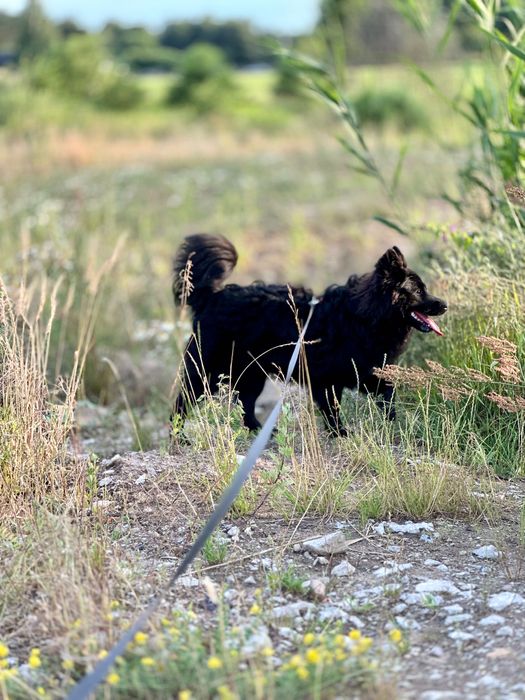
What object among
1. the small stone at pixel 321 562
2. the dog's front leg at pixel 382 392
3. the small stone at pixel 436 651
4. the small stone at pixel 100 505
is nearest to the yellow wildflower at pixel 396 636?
the small stone at pixel 436 651

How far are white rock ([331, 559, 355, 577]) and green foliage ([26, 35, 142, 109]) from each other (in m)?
27.6

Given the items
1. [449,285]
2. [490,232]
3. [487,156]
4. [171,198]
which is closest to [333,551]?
[449,285]

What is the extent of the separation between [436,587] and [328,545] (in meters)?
0.47

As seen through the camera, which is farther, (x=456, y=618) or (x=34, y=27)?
(x=34, y=27)

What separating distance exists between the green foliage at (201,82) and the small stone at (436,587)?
29288 mm

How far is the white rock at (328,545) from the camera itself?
3.73 m

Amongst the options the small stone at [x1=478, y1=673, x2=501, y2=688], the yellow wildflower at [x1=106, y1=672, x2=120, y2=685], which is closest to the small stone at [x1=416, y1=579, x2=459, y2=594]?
the small stone at [x1=478, y1=673, x2=501, y2=688]

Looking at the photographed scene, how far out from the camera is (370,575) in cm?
362

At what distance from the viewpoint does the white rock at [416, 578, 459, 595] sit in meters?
3.46

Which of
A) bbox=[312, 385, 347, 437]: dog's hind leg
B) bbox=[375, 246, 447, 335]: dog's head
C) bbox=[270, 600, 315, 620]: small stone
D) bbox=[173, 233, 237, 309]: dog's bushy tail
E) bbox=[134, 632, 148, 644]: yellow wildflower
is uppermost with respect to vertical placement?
bbox=[375, 246, 447, 335]: dog's head

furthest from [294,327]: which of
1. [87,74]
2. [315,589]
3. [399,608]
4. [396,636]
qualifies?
[87,74]

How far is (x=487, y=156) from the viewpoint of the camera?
6414 millimetres

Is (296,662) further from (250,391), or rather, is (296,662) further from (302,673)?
(250,391)

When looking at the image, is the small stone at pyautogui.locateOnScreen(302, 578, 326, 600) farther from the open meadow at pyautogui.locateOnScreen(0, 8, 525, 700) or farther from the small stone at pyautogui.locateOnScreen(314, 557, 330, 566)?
the small stone at pyautogui.locateOnScreen(314, 557, 330, 566)
